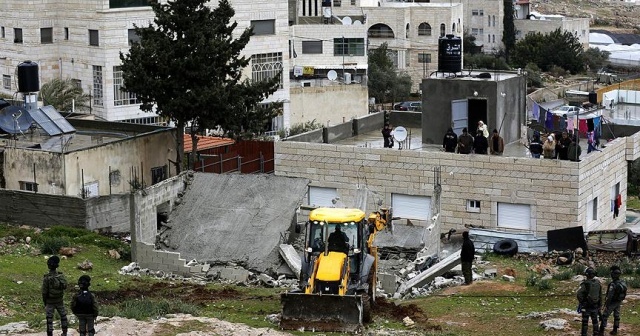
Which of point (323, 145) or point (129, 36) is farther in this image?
point (129, 36)

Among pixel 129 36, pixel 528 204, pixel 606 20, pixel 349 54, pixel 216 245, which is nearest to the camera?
pixel 216 245

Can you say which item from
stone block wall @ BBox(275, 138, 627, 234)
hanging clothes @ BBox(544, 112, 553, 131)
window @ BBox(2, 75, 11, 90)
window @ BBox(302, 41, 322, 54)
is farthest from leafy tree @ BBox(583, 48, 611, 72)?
stone block wall @ BBox(275, 138, 627, 234)

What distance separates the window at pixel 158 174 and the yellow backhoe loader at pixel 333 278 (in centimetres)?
1590

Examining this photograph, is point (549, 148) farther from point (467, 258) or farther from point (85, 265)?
point (85, 265)

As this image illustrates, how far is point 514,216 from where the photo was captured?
128 feet

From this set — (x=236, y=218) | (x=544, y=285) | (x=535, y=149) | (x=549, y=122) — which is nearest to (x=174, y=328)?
(x=544, y=285)

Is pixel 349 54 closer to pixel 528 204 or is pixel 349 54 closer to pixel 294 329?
pixel 528 204

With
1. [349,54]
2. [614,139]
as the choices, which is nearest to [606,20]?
[349,54]

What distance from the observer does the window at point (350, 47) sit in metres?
86.8

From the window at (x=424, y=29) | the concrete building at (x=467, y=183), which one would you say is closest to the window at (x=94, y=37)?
the concrete building at (x=467, y=183)

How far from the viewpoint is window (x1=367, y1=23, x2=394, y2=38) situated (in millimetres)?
107125

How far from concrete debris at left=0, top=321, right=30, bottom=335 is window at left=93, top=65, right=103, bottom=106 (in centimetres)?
3551

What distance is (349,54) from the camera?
284ft

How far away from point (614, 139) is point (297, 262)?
13.2 metres
